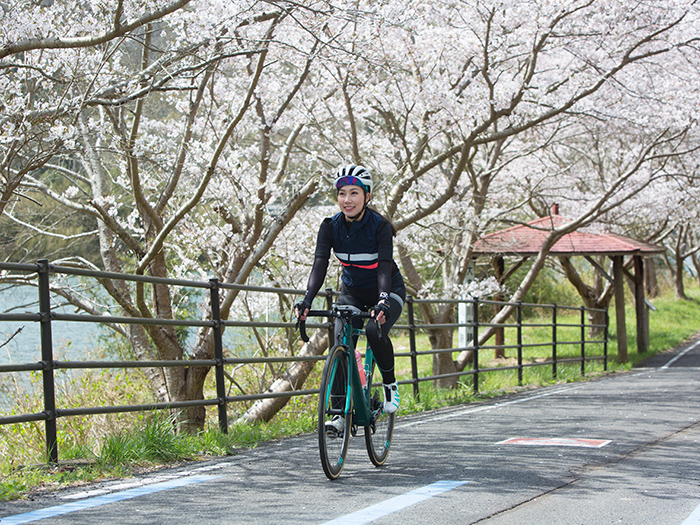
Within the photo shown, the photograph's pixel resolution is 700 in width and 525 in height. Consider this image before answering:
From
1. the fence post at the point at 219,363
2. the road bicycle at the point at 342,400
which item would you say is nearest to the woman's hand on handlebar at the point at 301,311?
the road bicycle at the point at 342,400

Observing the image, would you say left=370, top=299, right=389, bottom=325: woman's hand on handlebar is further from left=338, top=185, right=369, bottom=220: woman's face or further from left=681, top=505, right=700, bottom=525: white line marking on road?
left=681, top=505, right=700, bottom=525: white line marking on road

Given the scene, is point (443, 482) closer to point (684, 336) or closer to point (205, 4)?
point (205, 4)

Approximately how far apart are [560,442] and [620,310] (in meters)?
16.0

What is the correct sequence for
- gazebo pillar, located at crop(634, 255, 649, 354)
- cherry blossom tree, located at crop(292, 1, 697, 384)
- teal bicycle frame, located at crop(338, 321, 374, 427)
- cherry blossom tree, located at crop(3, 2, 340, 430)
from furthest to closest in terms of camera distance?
gazebo pillar, located at crop(634, 255, 649, 354) < cherry blossom tree, located at crop(292, 1, 697, 384) < cherry blossom tree, located at crop(3, 2, 340, 430) < teal bicycle frame, located at crop(338, 321, 374, 427)

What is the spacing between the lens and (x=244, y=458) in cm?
586

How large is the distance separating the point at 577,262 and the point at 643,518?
117ft

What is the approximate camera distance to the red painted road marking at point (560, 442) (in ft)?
20.4

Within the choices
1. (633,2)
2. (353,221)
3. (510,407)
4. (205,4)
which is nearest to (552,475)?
(353,221)

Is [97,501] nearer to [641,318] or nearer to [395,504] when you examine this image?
[395,504]

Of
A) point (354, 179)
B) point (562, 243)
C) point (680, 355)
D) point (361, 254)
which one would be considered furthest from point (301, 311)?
point (680, 355)

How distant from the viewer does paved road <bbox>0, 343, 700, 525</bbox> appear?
12.9 feet

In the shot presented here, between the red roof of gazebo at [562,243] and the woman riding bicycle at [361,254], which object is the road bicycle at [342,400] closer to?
the woman riding bicycle at [361,254]

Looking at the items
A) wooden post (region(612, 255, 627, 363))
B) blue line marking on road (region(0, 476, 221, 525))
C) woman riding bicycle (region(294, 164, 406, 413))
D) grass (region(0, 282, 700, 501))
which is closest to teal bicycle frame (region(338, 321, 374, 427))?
woman riding bicycle (region(294, 164, 406, 413))

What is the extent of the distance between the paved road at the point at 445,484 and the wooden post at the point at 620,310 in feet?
45.6
